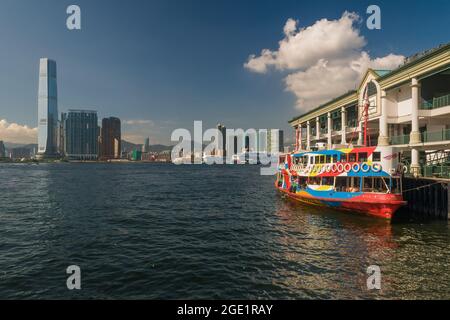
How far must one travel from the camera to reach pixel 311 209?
33.0 meters

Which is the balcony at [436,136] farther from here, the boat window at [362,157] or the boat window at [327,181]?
the boat window at [327,181]

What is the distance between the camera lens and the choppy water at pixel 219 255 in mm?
13070

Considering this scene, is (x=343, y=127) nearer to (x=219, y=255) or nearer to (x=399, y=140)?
(x=399, y=140)

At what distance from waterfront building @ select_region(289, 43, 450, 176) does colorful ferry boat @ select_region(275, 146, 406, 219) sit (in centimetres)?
680

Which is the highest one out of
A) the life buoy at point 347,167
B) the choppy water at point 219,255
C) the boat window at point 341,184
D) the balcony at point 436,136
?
the balcony at point 436,136

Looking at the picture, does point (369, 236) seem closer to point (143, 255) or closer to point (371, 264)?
point (371, 264)

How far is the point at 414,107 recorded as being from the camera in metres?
31.6

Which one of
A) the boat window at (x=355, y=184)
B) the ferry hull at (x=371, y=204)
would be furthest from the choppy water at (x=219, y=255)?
the boat window at (x=355, y=184)

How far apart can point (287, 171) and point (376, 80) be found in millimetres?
19462

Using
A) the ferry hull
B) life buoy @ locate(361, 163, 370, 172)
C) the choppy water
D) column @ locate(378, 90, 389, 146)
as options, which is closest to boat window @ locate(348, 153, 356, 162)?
life buoy @ locate(361, 163, 370, 172)

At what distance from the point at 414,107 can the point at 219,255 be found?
30.0 m

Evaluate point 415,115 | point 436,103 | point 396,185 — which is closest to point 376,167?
point 396,185

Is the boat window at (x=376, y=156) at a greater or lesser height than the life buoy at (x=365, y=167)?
greater

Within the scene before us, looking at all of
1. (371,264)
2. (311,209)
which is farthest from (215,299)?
(311,209)
